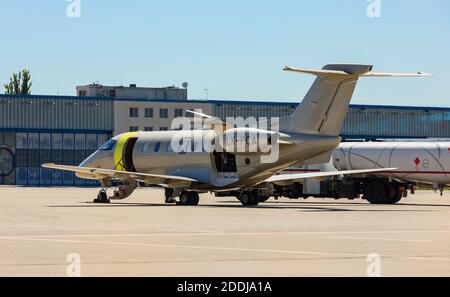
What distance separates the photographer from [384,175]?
5625 centimetres

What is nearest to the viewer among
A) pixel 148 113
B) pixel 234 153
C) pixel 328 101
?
pixel 328 101

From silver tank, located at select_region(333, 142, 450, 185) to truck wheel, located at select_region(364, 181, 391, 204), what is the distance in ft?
3.73

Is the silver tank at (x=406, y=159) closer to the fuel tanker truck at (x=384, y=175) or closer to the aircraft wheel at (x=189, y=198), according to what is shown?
the fuel tanker truck at (x=384, y=175)

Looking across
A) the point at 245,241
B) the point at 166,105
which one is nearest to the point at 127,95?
the point at 166,105

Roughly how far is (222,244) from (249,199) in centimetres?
2570

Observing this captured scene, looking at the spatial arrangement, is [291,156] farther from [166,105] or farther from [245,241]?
[166,105]

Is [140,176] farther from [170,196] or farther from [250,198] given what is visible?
[250,198]

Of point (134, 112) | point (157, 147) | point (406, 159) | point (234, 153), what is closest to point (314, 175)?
point (406, 159)

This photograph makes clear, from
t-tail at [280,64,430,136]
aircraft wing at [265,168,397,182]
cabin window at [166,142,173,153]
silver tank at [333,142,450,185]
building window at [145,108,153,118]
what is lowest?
aircraft wing at [265,168,397,182]

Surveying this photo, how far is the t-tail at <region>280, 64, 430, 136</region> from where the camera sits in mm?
44281

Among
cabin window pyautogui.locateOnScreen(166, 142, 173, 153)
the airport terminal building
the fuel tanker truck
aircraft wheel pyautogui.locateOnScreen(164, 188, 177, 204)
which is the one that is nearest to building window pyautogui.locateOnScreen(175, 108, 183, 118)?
the airport terminal building

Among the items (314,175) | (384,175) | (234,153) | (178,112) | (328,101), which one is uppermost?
(178,112)

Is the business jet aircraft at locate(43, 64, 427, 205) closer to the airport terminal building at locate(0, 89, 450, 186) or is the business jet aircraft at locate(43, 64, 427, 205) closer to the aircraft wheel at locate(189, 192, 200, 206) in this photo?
the aircraft wheel at locate(189, 192, 200, 206)
